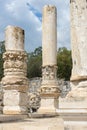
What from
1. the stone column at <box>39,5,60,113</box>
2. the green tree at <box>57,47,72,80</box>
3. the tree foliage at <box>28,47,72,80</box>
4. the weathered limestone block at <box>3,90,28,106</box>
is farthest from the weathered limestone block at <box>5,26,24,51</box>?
the green tree at <box>57,47,72,80</box>

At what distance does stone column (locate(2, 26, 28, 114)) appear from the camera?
14.1 m

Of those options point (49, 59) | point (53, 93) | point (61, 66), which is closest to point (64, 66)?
point (61, 66)

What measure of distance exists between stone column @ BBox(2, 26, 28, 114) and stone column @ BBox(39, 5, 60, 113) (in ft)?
19.5

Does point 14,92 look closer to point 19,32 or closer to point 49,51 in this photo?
point 19,32

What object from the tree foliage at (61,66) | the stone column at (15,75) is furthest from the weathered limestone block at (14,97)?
the tree foliage at (61,66)

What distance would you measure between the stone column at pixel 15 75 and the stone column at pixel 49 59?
5.94m

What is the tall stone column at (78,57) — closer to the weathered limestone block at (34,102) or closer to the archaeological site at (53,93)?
the archaeological site at (53,93)

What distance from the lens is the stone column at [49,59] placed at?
66.8 feet

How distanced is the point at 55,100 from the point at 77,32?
5.29 metres

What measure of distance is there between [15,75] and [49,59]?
22.9 ft

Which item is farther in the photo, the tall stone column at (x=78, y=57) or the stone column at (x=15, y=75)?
the tall stone column at (x=78, y=57)

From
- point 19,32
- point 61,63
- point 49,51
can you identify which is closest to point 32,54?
point 61,63

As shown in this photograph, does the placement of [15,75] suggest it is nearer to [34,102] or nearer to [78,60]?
[78,60]

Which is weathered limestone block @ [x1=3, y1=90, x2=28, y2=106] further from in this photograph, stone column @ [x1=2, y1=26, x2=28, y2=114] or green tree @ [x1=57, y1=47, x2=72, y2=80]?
green tree @ [x1=57, y1=47, x2=72, y2=80]
